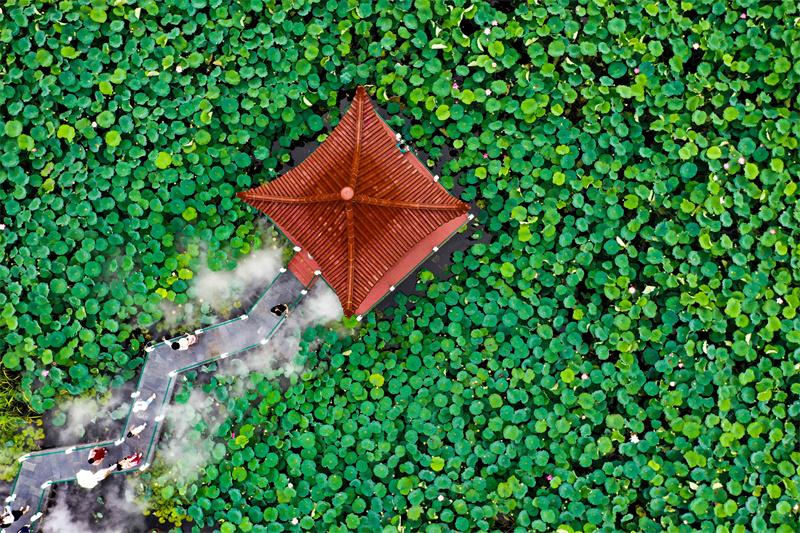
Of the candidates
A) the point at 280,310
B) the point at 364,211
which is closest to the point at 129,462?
the point at 280,310

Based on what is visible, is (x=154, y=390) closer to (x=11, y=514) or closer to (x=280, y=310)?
(x=280, y=310)

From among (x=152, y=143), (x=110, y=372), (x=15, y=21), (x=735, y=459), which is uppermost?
(x=15, y=21)

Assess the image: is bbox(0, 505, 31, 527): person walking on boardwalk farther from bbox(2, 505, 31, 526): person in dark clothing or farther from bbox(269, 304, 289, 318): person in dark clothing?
bbox(269, 304, 289, 318): person in dark clothing

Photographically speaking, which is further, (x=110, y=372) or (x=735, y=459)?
(x=110, y=372)

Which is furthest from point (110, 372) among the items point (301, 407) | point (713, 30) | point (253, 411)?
point (713, 30)

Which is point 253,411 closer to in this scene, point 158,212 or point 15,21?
point 158,212

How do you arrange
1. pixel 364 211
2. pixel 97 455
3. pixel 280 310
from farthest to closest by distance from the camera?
pixel 280 310 < pixel 97 455 < pixel 364 211

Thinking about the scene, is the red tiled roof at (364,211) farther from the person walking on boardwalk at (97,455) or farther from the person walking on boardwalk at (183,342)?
the person walking on boardwalk at (97,455)

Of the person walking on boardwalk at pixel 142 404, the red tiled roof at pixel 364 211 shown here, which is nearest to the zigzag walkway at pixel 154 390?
the person walking on boardwalk at pixel 142 404
